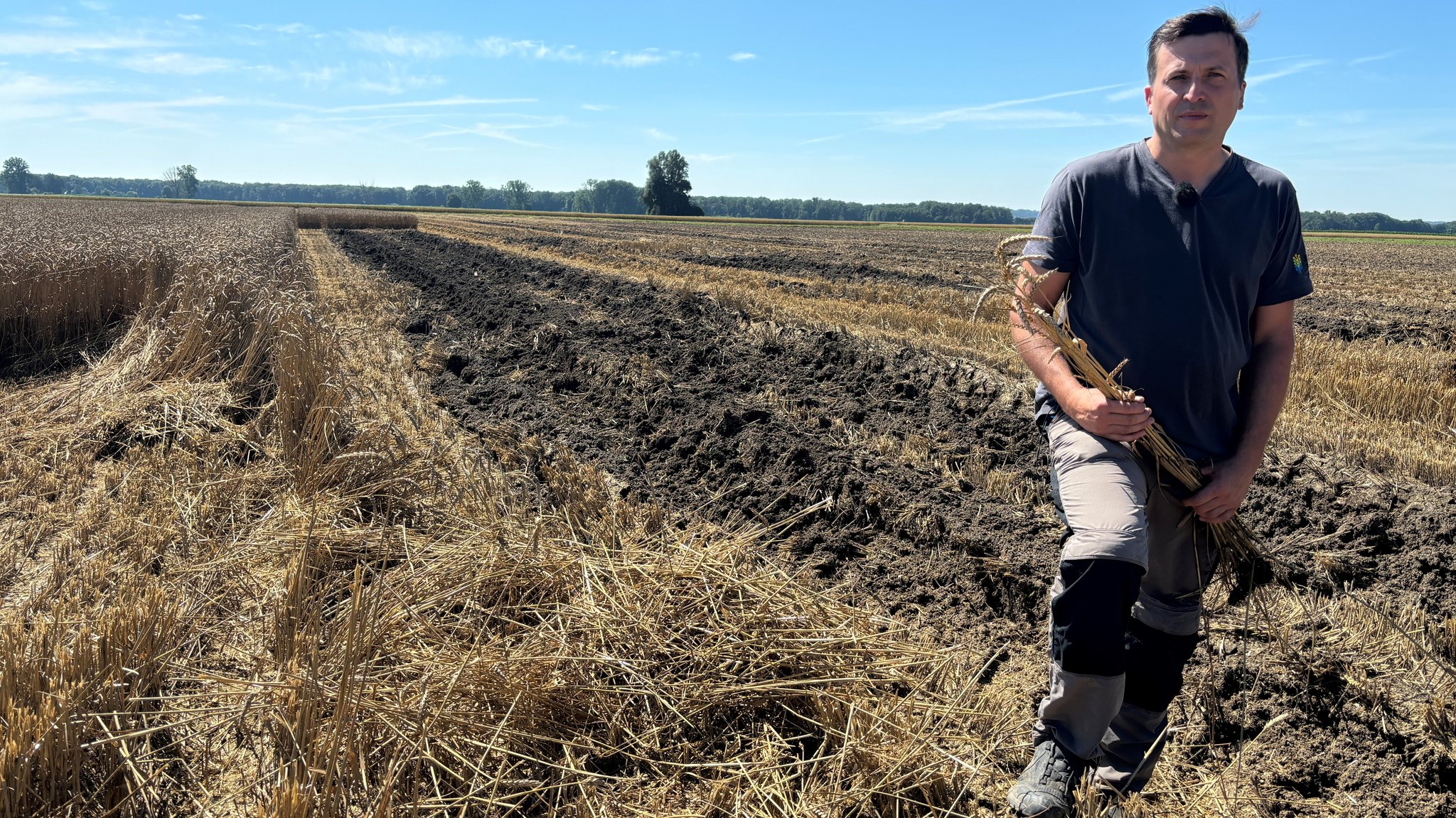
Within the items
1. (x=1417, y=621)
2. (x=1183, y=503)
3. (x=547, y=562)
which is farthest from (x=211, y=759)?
(x=1417, y=621)

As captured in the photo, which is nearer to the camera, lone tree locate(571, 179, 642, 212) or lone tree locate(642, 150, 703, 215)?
lone tree locate(642, 150, 703, 215)

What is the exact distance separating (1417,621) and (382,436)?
5.89 meters

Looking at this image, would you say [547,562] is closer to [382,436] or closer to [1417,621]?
[382,436]

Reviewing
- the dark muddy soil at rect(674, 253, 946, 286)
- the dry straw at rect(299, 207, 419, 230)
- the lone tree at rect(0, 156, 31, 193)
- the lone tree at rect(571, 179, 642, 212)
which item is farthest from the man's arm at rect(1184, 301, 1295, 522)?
the lone tree at rect(0, 156, 31, 193)

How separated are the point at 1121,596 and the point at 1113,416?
498mm

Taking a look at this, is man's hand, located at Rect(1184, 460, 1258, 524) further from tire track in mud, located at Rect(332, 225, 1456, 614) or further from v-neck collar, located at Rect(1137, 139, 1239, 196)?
tire track in mud, located at Rect(332, 225, 1456, 614)

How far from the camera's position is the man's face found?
238cm

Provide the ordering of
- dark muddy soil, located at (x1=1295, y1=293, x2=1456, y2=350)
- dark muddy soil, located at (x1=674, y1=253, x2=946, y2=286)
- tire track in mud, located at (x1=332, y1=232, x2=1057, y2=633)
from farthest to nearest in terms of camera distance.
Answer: dark muddy soil, located at (x1=674, y1=253, x2=946, y2=286) < dark muddy soil, located at (x1=1295, y1=293, x2=1456, y2=350) < tire track in mud, located at (x1=332, y1=232, x2=1057, y2=633)

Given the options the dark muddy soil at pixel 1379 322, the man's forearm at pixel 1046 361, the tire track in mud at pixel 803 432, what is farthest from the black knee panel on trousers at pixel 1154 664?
the dark muddy soil at pixel 1379 322

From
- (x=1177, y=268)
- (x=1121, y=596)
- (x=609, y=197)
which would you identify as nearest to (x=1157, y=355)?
(x=1177, y=268)

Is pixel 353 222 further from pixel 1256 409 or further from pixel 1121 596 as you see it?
pixel 1121 596

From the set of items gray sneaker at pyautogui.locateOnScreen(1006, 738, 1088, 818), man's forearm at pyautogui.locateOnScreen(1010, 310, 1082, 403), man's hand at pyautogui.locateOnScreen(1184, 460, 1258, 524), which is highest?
man's forearm at pyautogui.locateOnScreen(1010, 310, 1082, 403)

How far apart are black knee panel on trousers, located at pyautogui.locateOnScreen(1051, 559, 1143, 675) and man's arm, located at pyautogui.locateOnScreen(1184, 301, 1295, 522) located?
45cm

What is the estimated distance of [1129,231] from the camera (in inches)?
97.5
